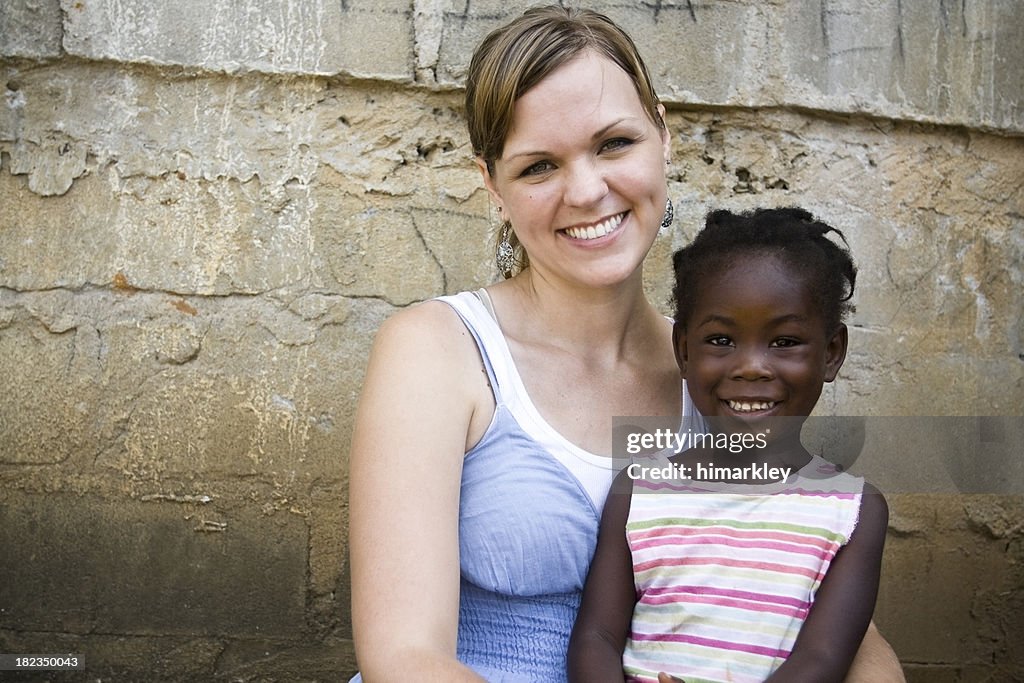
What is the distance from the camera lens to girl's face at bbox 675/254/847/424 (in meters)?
1.90

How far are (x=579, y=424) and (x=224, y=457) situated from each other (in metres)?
1.11

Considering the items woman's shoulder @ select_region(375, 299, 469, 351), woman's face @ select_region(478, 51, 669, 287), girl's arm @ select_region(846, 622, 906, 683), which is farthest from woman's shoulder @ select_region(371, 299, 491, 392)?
girl's arm @ select_region(846, 622, 906, 683)

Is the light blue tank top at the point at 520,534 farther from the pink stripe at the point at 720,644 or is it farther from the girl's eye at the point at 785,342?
the girl's eye at the point at 785,342

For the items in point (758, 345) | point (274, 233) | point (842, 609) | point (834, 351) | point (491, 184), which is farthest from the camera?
point (274, 233)

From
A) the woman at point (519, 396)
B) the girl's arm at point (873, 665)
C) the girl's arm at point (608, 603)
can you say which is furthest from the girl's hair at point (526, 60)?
the girl's arm at point (873, 665)

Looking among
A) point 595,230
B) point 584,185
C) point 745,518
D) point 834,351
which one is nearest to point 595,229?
point 595,230

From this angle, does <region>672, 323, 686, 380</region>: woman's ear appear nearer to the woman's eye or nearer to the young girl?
the young girl

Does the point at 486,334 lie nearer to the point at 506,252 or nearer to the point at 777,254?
the point at 506,252

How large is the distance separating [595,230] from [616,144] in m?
0.16

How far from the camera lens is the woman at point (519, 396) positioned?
1.82m

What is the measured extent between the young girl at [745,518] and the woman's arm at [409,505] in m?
0.28

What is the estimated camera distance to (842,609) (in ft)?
5.87

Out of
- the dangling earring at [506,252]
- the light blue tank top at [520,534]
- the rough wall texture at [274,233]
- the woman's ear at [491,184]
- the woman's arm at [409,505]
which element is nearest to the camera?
the woman's arm at [409,505]

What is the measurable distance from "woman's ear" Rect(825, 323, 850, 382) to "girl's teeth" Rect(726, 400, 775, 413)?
0.17 metres
